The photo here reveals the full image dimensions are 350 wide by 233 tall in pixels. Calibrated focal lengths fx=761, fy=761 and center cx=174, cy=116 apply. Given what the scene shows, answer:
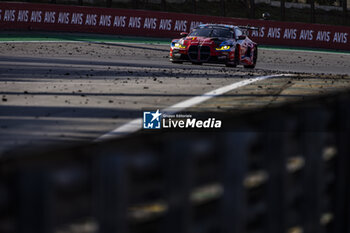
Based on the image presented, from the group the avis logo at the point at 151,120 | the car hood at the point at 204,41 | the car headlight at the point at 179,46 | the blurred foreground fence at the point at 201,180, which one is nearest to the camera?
the blurred foreground fence at the point at 201,180

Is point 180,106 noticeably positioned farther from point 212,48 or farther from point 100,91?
point 212,48

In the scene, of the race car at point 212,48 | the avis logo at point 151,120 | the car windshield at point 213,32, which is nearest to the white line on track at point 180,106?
the avis logo at point 151,120

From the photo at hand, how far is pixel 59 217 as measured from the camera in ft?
6.27

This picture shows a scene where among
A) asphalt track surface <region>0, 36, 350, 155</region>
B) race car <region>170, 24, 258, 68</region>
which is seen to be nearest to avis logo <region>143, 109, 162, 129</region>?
asphalt track surface <region>0, 36, 350, 155</region>

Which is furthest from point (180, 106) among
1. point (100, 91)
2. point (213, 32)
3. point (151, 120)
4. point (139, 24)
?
point (139, 24)

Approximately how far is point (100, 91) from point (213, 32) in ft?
36.0

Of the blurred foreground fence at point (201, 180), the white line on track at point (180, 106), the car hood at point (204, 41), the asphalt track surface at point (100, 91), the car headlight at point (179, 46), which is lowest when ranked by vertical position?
the asphalt track surface at point (100, 91)

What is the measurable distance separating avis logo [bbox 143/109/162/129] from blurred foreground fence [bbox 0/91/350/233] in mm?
6439

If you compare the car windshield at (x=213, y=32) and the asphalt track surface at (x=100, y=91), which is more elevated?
the car windshield at (x=213, y=32)

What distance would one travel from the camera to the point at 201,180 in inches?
99.7

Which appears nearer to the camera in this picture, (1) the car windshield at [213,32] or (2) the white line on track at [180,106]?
(2) the white line on track at [180,106]

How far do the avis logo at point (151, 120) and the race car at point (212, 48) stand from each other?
1313 centimetres

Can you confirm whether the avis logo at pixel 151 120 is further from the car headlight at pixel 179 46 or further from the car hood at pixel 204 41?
the car headlight at pixel 179 46

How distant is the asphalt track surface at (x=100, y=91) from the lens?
10.3m
